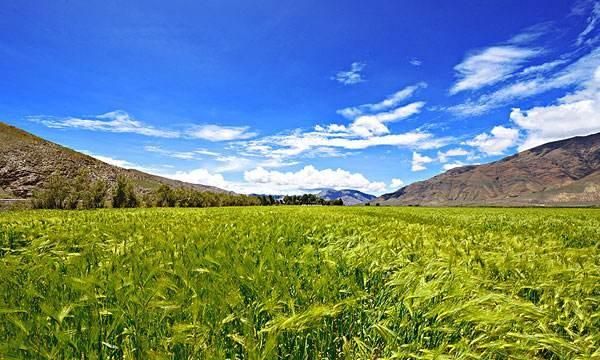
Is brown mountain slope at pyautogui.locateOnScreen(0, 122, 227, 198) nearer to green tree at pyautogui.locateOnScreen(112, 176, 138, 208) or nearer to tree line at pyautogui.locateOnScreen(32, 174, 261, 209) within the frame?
tree line at pyautogui.locateOnScreen(32, 174, 261, 209)

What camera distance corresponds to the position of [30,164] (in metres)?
81.6

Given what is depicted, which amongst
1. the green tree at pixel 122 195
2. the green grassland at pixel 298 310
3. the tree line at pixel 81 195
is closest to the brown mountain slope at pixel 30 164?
the tree line at pixel 81 195

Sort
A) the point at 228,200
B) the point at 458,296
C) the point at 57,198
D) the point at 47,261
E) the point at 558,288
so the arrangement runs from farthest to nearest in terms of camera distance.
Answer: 1. the point at 228,200
2. the point at 57,198
3. the point at 47,261
4. the point at 558,288
5. the point at 458,296

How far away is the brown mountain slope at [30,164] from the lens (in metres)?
74.1

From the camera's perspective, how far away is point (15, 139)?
91.6 m

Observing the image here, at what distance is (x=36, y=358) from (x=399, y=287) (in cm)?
238

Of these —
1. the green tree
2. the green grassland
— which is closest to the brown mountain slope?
the green tree

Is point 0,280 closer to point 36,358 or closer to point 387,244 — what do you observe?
point 36,358

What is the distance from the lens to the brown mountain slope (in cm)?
7412

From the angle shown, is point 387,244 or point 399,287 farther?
point 387,244

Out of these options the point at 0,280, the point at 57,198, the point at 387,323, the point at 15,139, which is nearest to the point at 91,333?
the point at 0,280

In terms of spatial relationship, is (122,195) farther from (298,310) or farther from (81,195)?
(298,310)

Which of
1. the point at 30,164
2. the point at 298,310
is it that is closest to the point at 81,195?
the point at 298,310

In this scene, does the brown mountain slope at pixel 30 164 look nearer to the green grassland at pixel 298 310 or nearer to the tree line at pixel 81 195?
the tree line at pixel 81 195
